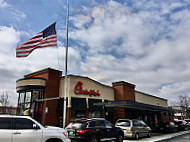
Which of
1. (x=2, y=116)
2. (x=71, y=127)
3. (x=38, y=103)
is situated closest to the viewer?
(x=2, y=116)

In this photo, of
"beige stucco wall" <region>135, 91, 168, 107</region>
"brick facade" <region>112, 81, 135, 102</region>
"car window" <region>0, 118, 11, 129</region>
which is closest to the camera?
"car window" <region>0, 118, 11, 129</region>

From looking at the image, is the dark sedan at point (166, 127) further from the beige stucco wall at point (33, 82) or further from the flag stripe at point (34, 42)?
Result: the flag stripe at point (34, 42)

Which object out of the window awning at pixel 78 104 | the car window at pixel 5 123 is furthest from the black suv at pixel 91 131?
the window awning at pixel 78 104

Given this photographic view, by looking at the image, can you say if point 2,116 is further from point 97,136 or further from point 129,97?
point 129,97

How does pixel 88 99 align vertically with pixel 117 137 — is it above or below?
above

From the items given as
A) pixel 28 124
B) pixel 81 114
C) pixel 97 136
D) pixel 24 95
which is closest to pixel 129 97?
pixel 81 114

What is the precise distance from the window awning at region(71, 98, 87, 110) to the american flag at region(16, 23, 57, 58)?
871cm

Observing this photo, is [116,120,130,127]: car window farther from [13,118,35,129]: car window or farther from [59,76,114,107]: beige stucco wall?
[13,118,35,129]: car window

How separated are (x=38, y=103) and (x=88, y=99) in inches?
238

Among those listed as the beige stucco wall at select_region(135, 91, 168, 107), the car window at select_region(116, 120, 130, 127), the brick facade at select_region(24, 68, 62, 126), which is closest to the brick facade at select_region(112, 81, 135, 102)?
the beige stucco wall at select_region(135, 91, 168, 107)

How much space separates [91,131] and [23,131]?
4.59 m

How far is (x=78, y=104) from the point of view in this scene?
20609 mm

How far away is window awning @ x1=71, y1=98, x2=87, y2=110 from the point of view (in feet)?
66.4

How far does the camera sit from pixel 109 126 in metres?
12.3
